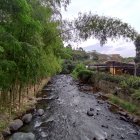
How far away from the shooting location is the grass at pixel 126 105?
11522 millimetres

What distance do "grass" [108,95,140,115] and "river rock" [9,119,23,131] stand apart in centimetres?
529

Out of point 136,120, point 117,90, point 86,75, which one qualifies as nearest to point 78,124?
point 136,120

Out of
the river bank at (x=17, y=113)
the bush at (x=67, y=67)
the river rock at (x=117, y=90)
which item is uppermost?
the bush at (x=67, y=67)

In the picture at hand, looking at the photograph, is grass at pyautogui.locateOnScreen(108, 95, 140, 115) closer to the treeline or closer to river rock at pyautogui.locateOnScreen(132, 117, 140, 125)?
river rock at pyautogui.locateOnScreen(132, 117, 140, 125)

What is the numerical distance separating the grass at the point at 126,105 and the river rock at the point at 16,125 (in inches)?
208

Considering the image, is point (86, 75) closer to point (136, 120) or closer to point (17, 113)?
point (136, 120)

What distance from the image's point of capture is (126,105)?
40.7 ft

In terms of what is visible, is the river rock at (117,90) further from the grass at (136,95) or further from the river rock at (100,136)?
the river rock at (100,136)

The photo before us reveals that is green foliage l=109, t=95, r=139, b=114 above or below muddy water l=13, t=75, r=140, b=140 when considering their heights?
above

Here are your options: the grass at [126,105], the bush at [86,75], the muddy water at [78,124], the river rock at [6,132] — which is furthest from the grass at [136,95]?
the bush at [86,75]

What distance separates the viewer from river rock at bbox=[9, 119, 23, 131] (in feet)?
30.0

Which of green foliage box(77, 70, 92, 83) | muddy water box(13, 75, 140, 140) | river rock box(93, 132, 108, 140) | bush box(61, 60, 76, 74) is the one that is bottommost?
river rock box(93, 132, 108, 140)

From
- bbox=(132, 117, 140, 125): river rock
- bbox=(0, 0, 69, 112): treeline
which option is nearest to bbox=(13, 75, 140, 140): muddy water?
bbox=(132, 117, 140, 125): river rock

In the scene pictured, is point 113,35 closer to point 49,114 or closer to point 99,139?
point 49,114
